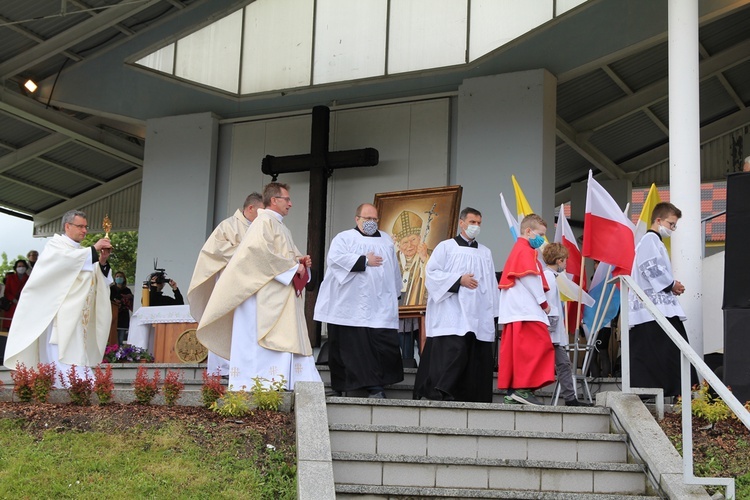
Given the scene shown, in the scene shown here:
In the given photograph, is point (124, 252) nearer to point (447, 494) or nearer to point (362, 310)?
point (362, 310)

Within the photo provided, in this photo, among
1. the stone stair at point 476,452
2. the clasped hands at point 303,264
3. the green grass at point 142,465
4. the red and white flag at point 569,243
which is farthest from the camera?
the red and white flag at point 569,243

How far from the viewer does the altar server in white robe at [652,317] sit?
9391 millimetres

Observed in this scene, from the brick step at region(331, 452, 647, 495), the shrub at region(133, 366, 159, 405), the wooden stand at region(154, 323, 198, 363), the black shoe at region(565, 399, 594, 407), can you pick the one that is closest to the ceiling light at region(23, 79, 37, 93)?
the wooden stand at region(154, 323, 198, 363)

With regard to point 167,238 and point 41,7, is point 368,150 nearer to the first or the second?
point 167,238

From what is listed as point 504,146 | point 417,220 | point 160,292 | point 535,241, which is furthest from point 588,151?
point 535,241

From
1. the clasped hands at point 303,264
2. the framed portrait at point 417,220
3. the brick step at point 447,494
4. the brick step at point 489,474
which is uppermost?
the framed portrait at point 417,220

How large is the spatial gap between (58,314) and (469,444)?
175 inches

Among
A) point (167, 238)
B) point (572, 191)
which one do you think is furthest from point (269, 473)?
point (572, 191)

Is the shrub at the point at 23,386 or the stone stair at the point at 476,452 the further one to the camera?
the shrub at the point at 23,386

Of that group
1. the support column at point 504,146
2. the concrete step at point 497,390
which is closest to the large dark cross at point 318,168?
the support column at point 504,146

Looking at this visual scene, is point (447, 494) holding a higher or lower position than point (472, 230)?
lower

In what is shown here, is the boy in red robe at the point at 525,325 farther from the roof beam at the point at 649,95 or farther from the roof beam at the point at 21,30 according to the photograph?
the roof beam at the point at 21,30

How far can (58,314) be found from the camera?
401 inches

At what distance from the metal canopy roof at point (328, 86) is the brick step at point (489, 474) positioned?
7.49 metres
